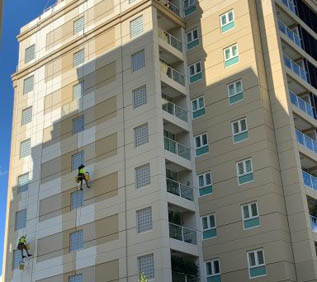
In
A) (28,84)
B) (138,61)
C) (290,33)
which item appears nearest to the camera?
(138,61)

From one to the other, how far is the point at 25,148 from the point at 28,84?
6.92m

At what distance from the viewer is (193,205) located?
145 ft

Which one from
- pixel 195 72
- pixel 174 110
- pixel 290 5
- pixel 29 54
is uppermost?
pixel 29 54

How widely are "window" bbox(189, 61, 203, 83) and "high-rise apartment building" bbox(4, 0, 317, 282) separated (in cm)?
11

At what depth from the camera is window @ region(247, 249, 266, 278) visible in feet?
129

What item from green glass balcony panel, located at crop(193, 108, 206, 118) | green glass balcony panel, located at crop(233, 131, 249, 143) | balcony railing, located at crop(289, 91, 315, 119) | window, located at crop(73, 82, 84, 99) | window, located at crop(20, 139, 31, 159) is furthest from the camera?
window, located at crop(20, 139, 31, 159)

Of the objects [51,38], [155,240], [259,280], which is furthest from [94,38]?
[259,280]

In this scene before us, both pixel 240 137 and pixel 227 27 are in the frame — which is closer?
pixel 240 137

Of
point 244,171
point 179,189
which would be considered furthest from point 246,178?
point 179,189

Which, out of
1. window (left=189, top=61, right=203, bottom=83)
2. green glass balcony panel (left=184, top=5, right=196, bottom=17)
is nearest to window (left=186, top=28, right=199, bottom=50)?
window (left=189, top=61, right=203, bottom=83)

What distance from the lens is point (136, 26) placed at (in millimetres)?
49500

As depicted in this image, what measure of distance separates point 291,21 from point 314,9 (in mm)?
6312

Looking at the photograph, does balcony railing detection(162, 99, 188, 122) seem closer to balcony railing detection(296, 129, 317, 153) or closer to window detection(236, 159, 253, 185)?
window detection(236, 159, 253, 185)

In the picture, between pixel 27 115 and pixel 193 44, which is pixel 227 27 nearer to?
pixel 193 44
